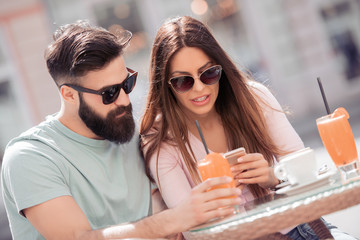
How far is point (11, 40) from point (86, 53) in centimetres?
808

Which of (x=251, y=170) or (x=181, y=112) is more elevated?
(x=181, y=112)

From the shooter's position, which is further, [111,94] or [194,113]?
[194,113]

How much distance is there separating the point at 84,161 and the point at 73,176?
9cm

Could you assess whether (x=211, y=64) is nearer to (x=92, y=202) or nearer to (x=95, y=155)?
(x=95, y=155)

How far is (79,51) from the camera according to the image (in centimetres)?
236

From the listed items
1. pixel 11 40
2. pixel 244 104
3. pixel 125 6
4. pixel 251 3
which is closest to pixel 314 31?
pixel 251 3

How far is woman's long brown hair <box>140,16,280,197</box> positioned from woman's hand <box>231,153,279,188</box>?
0.36 metres

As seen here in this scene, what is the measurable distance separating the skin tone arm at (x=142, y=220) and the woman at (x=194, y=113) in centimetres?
36

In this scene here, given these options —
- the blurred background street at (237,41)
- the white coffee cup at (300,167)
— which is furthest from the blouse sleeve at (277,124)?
the blurred background street at (237,41)

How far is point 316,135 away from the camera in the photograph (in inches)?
317

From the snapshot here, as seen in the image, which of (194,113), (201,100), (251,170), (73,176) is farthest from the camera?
(194,113)

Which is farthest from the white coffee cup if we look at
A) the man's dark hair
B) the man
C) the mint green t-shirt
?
the man's dark hair

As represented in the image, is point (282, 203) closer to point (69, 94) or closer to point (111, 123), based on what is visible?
point (111, 123)

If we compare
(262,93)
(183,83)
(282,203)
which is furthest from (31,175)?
(262,93)
